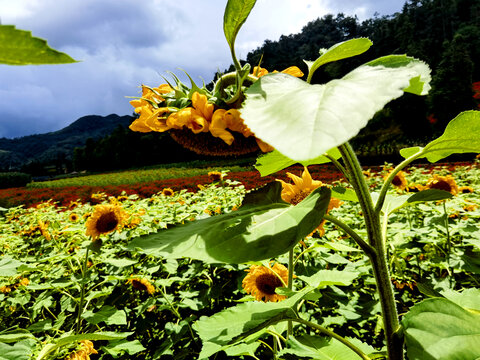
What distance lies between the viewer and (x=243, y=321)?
619 mm

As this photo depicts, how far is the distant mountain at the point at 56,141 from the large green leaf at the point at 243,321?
11490 cm

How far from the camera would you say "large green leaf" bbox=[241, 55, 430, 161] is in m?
0.28

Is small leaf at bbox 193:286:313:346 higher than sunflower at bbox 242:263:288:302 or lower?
higher

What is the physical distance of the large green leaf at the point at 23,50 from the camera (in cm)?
19

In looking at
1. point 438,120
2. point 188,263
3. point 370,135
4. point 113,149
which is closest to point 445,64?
point 438,120

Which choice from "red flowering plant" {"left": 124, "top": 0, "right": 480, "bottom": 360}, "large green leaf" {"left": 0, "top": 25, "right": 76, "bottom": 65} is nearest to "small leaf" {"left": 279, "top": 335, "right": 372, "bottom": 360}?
"red flowering plant" {"left": 124, "top": 0, "right": 480, "bottom": 360}

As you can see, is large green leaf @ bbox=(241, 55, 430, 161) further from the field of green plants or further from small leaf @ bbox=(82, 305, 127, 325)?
small leaf @ bbox=(82, 305, 127, 325)

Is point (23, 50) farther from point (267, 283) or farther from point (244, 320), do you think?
point (267, 283)

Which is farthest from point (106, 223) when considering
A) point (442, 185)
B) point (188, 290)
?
point (442, 185)

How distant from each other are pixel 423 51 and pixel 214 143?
37.6m

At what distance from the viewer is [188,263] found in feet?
7.64

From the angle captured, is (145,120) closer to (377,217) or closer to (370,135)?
(377,217)

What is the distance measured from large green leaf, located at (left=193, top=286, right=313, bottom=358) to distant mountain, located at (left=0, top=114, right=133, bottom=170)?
114899 mm

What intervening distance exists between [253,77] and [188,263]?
78.4 inches
